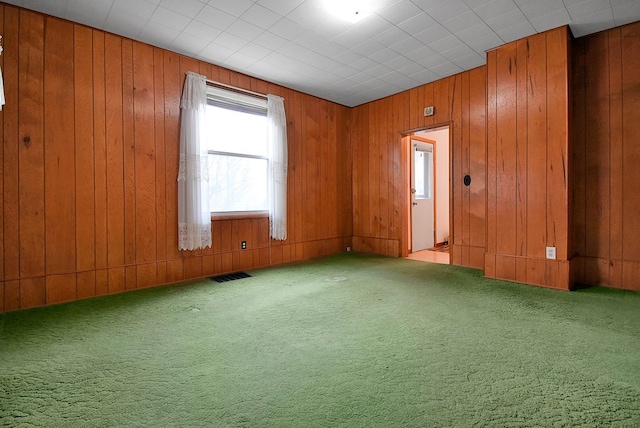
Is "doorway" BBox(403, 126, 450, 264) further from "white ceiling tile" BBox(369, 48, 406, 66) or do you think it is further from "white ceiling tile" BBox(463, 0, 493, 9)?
"white ceiling tile" BBox(463, 0, 493, 9)

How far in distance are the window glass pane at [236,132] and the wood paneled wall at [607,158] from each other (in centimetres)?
391

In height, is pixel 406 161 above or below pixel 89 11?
below

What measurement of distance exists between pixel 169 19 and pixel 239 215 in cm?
231

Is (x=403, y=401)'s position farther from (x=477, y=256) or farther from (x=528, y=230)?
(x=477, y=256)

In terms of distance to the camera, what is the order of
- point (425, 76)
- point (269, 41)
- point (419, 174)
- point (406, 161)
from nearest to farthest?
point (269, 41) < point (425, 76) < point (406, 161) < point (419, 174)

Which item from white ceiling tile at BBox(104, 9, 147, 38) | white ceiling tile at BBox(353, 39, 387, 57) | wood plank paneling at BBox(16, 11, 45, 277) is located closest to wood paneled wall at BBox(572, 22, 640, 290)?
white ceiling tile at BBox(353, 39, 387, 57)

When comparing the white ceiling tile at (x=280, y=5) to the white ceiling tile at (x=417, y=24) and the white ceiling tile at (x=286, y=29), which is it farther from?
the white ceiling tile at (x=417, y=24)

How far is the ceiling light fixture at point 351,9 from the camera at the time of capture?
2.72 meters

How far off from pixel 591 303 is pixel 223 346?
126 inches

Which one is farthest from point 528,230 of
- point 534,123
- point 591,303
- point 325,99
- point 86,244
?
point 86,244

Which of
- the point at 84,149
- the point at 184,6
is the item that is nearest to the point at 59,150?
the point at 84,149

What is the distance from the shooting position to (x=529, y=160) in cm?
340

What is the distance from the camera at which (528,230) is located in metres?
3.41

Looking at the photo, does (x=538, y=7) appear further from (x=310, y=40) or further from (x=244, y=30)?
(x=244, y=30)
